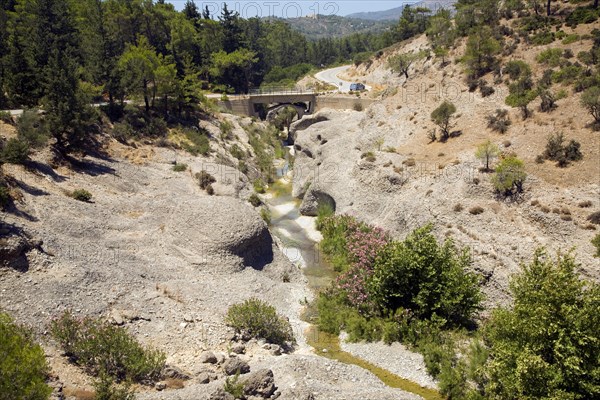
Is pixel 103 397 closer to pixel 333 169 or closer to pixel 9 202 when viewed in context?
pixel 9 202

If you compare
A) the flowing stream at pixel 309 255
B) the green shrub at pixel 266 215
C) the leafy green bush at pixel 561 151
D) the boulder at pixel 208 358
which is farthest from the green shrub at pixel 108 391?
the leafy green bush at pixel 561 151

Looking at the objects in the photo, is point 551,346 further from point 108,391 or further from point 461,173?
point 461,173

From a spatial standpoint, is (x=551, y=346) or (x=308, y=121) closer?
(x=551, y=346)

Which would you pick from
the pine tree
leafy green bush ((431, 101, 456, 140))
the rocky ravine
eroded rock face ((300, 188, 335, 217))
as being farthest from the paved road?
the pine tree

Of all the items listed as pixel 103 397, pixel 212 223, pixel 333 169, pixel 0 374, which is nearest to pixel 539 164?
pixel 333 169

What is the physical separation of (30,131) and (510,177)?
150ft

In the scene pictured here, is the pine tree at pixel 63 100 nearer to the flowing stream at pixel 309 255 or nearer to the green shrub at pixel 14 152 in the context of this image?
the green shrub at pixel 14 152

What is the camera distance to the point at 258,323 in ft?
100.0

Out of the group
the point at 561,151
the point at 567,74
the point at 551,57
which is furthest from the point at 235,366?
the point at 551,57

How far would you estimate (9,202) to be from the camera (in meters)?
33.4

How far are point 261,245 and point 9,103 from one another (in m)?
37.1

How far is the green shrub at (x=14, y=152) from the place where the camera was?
126 feet

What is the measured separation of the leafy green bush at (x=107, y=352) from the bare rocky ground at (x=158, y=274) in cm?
72

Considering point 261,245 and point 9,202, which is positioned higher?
point 9,202
